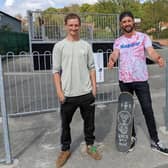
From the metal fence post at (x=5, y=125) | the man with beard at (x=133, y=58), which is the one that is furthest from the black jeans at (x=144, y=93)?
the metal fence post at (x=5, y=125)

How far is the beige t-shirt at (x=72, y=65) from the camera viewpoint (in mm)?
3492

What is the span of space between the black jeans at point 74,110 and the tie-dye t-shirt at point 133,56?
1.96 feet

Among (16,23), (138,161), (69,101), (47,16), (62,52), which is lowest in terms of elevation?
(138,161)

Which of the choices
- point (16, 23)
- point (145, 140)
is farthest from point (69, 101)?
point (16, 23)

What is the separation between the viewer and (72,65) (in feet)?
11.5

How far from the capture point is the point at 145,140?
446cm

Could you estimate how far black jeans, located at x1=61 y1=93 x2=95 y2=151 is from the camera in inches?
143

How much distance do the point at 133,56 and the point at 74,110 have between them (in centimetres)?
102

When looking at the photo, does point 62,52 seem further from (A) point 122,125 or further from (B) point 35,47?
(B) point 35,47

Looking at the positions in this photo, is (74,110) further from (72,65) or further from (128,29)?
(128,29)

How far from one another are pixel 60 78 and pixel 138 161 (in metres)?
1.46

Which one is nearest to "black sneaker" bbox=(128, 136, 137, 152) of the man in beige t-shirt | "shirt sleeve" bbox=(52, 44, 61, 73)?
the man in beige t-shirt

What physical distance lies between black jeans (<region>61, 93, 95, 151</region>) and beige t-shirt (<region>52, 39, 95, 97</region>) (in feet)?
0.27

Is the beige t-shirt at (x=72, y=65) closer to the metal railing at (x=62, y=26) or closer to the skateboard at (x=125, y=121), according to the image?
the skateboard at (x=125, y=121)
